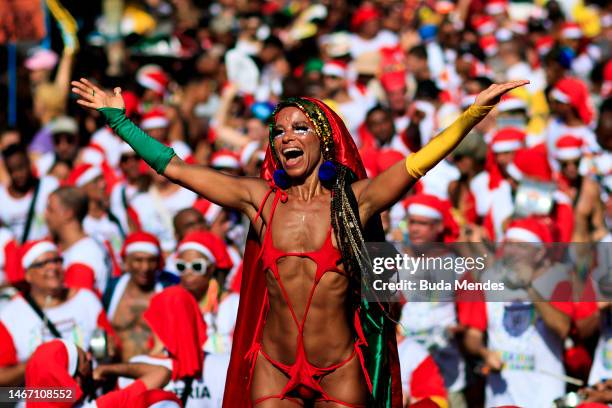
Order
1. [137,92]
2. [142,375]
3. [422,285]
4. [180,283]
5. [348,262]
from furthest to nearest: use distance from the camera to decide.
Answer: [137,92] < [180,283] < [142,375] < [422,285] < [348,262]

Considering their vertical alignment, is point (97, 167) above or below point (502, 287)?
above

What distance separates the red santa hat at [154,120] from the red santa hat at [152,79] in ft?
6.78

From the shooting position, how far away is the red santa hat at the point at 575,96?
1451cm

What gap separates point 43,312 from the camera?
376 inches

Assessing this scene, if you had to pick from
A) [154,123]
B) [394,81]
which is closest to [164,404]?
[154,123]

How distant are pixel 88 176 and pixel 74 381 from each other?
17.5 ft

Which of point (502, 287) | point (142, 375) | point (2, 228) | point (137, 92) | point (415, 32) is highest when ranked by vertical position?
point (415, 32)

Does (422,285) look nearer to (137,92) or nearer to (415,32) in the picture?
(137,92)

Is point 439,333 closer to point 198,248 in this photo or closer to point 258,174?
point 198,248

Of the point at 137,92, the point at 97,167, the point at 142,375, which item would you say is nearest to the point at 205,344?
the point at 142,375

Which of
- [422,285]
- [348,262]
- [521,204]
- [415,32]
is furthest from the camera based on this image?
[415,32]

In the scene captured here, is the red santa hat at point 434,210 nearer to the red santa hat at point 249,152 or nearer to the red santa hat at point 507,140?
the red santa hat at point 507,140

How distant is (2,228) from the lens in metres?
12.1

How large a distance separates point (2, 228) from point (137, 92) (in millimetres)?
5037
